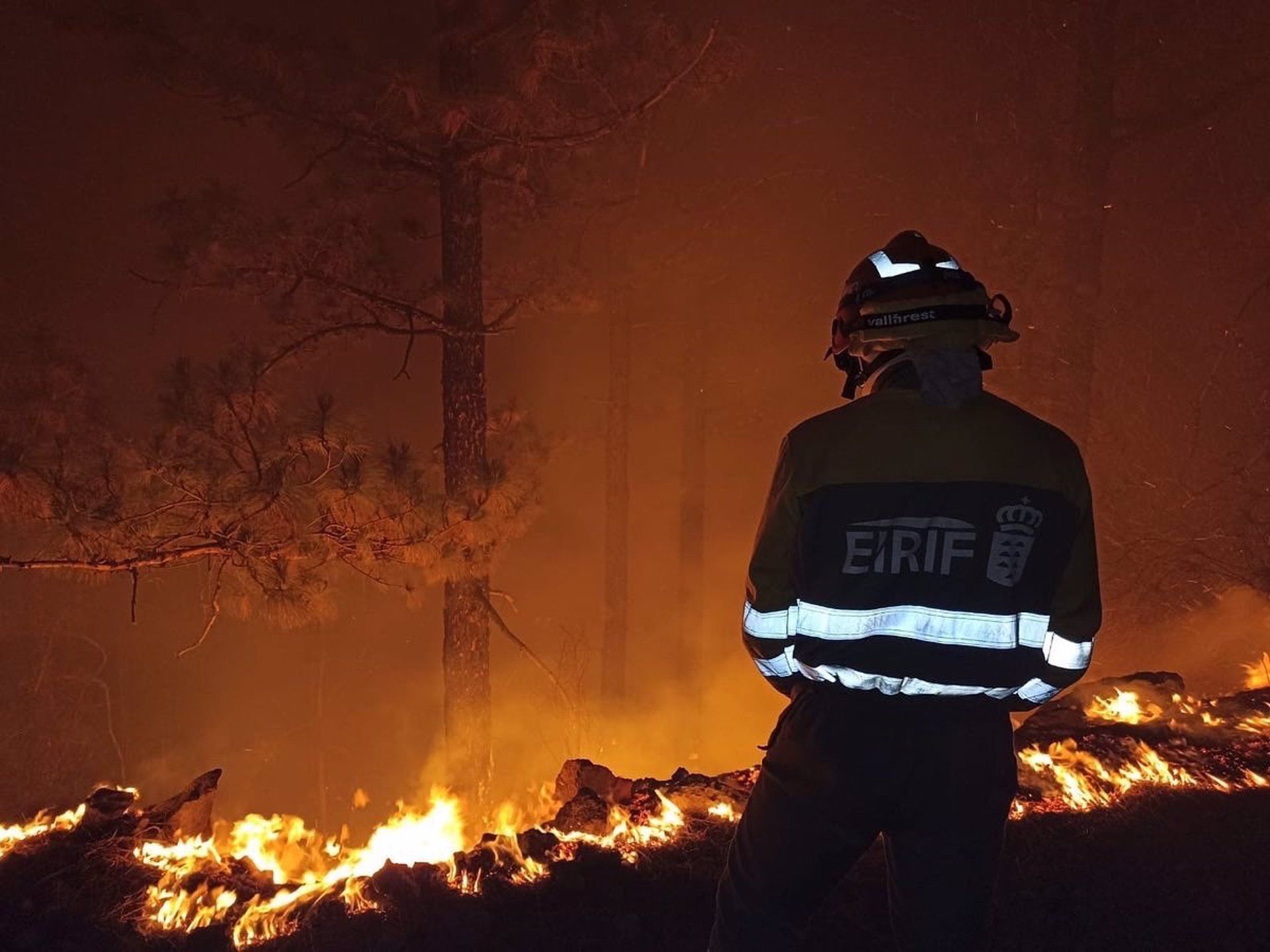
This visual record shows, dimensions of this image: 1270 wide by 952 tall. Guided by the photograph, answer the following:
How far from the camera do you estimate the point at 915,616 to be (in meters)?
2.30

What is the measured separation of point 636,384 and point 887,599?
16.9 meters

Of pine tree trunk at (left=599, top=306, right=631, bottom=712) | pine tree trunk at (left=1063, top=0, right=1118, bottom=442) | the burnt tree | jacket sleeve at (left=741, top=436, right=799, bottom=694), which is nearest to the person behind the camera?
jacket sleeve at (left=741, top=436, right=799, bottom=694)

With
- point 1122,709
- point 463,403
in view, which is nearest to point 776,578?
point 1122,709

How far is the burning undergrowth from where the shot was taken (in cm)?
355

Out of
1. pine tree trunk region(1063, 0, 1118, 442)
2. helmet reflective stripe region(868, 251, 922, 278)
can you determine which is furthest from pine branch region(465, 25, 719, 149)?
pine tree trunk region(1063, 0, 1118, 442)

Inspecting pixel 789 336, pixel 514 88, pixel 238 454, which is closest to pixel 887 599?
pixel 238 454

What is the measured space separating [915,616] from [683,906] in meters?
2.08

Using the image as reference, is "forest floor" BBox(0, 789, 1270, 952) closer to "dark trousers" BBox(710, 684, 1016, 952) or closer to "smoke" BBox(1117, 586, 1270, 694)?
"dark trousers" BBox(710, 684, 1016, 952)

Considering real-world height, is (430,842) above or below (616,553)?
below

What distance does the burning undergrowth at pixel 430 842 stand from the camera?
11.7 ft

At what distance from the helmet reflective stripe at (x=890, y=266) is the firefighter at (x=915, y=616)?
3cm

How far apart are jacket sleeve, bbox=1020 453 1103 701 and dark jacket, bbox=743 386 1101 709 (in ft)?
0.21

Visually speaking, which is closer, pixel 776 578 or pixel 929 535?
pixel 929 535

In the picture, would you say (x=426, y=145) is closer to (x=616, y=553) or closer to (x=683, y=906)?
(x=683, y=906)
